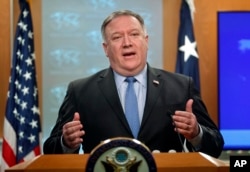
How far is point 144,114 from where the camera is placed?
240cm

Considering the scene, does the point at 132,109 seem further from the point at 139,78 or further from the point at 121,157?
the point at 121,157

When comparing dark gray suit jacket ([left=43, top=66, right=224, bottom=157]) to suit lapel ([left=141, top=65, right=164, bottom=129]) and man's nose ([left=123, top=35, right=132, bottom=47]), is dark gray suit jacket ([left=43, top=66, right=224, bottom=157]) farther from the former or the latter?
man's nose ([left=123, top=35, right=132, bottom=47])

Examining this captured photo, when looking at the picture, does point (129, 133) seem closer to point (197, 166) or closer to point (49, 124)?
point (197, 166)

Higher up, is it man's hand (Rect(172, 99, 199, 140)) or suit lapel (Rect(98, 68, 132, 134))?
suit lapel (Rect(98, 68, 132, 134))

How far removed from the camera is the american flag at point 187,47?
174 inches

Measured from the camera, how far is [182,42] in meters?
4.47

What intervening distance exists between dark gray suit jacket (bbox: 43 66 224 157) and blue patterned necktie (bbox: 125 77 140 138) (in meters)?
0.04

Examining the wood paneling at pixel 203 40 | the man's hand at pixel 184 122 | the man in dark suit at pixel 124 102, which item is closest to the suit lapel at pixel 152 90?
the man in dark suit at pixel 124 102

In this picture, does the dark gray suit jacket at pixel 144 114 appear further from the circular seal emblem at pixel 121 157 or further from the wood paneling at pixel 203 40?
the wood paneling at pixel 203 40

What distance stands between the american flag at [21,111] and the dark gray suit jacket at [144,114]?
67.7 inches

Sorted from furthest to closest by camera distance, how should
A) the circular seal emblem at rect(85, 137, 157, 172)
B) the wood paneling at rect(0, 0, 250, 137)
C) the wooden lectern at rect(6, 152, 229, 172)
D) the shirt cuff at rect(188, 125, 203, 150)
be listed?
the wood paneling at rect(0, 0, 250, 137) → the shirt cuff at rect(188, 125, 203, 150) → the wooden lectern at rect(6, 152, 229, 172) → the circular seal emblem at rect(85, 137, 157, 172)

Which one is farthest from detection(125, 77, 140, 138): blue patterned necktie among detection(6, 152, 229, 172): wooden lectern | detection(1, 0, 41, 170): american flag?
detection(1, 0, 41, 170): american flag

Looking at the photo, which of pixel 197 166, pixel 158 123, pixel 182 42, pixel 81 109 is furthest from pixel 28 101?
pixel 197 166

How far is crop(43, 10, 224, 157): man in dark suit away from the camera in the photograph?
7.78 ft
